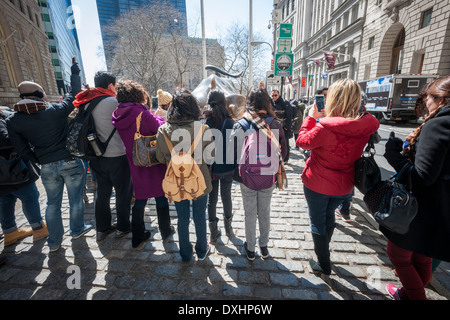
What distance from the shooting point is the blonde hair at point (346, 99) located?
6.51ft

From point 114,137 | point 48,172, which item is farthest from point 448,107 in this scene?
point 48,172

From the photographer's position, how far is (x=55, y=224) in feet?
9.63

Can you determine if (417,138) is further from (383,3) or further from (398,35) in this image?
(383,3)

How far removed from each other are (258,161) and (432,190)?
1489mm

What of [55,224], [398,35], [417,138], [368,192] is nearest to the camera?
[417,138]

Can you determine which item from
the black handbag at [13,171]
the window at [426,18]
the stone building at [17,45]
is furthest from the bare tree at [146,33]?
the window at [426,18]

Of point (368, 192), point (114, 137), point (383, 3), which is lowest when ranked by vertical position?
point (368, 192)

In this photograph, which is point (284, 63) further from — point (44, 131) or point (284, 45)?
point (44, 131)

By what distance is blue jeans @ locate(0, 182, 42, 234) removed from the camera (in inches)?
122

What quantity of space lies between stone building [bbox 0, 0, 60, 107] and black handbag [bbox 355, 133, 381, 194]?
2169 centimetres

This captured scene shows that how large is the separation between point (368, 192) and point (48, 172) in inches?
151

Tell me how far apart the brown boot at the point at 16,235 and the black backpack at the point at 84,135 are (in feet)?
5.86

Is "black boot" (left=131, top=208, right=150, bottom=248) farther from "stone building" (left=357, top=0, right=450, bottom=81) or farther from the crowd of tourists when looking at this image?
"stone building" (left=357, top=0, right=450, bottom=81)

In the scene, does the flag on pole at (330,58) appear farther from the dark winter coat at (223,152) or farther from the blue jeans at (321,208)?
the blue jeans at (321,208)
